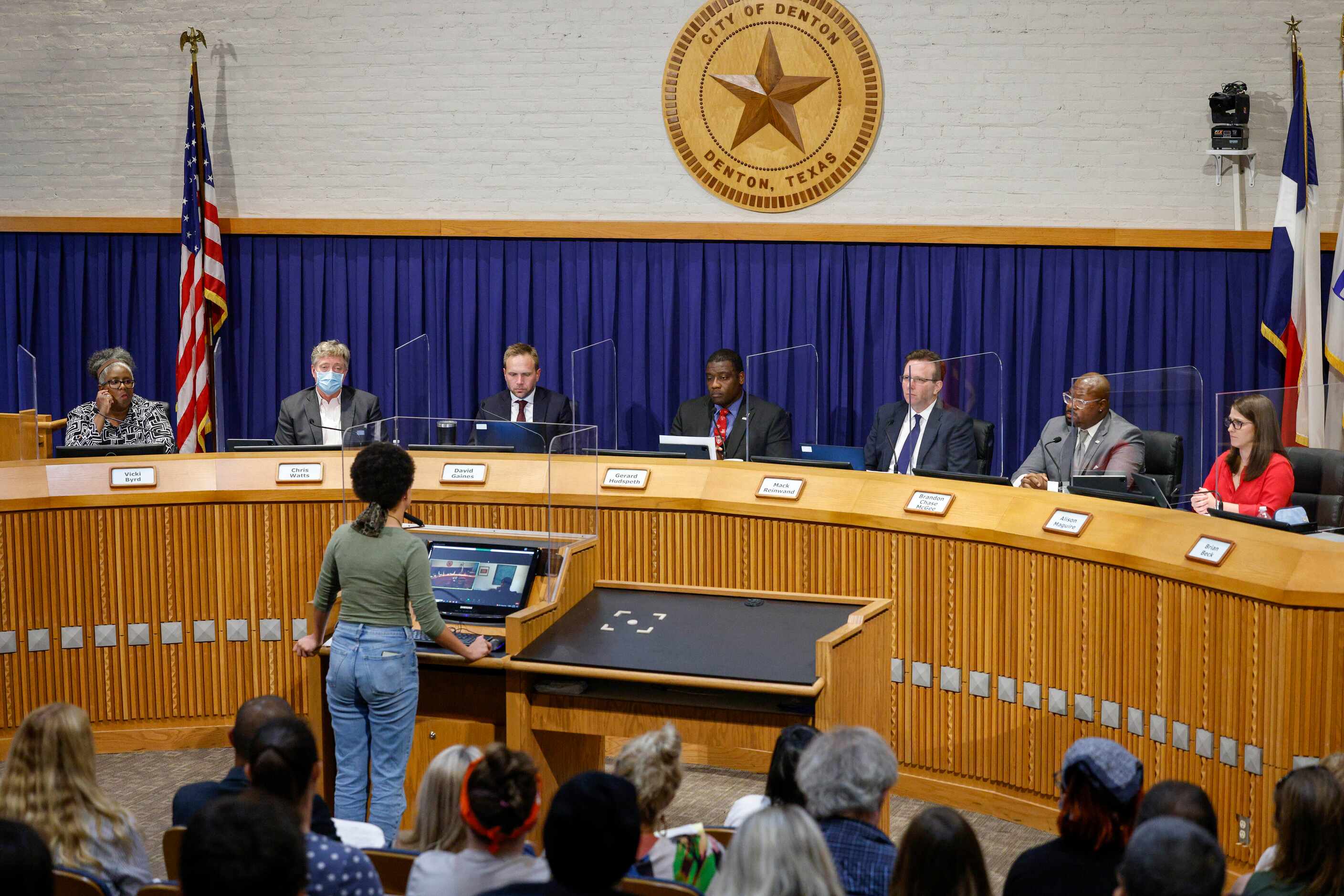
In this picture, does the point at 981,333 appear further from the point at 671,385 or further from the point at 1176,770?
the point at 1176,770

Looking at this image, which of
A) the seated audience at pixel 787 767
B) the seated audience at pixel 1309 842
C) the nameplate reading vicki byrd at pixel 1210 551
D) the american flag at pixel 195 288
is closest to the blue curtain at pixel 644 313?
the american flag at pixel 195 288

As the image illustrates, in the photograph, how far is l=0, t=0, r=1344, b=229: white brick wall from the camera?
7273 mm

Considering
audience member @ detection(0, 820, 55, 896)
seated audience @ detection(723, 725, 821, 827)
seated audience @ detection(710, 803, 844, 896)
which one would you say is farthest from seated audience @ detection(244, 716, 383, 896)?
seated audience @ detection(723, 725, 821, 827)

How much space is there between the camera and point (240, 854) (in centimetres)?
178

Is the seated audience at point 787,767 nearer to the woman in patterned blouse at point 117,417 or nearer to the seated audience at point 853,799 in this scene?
the seated audience at point 853,799

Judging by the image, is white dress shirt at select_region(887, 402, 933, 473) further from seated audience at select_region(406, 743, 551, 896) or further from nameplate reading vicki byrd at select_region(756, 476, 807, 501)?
seated audience at select_region(406, 743, 551, 896)

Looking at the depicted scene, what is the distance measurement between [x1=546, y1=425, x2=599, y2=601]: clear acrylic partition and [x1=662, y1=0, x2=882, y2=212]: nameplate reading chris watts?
10.8ft

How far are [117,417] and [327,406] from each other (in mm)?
950

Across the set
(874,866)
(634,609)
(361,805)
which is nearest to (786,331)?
(634,609)

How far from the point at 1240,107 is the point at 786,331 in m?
2.67

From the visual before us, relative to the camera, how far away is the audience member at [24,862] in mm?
1795

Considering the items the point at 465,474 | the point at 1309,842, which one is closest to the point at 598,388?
the point at 465,474

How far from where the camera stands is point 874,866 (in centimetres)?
239

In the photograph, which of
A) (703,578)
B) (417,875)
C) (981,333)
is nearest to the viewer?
(417,875)
